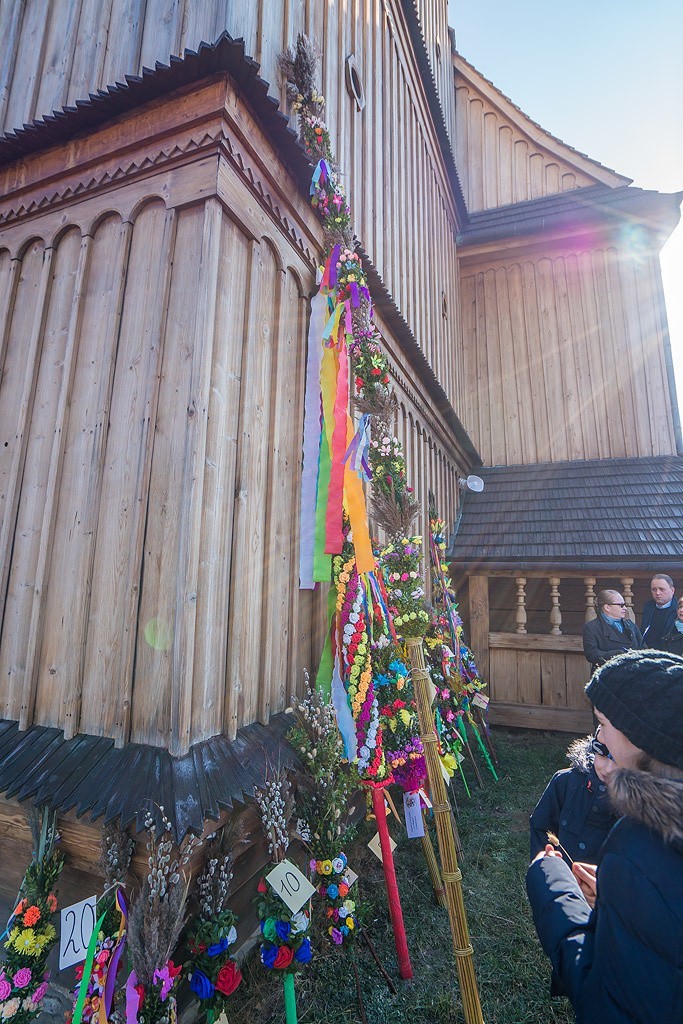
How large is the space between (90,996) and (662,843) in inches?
82.7

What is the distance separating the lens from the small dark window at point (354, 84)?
4.86 m

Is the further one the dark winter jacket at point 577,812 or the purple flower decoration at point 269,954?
the purple flower decoration at point 269,954

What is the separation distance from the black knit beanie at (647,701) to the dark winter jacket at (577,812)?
476 millimetres

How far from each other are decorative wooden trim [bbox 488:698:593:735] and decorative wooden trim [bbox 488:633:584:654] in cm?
80

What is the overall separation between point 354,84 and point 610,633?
642 centimetres

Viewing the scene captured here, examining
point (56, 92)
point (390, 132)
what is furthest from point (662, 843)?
point (390, 132)

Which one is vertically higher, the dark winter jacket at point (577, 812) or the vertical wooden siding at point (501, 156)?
the vertical wooden siding at point (501, 156)

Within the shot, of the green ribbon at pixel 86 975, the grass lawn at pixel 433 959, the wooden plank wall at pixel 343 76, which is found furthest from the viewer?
the wooden plank wall at pixel 343 76

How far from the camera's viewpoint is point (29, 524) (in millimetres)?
2926

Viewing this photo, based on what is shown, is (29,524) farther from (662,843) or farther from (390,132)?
(390,132)

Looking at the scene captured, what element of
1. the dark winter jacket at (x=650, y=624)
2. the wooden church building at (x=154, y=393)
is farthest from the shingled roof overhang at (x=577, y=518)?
the wooden church building at (x=154, y=393)

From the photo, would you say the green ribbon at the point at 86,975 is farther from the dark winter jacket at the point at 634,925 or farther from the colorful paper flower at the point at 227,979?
the dark winter jacket at the point at 634,925

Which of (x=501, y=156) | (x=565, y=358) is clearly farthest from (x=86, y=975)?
(x=501, y=156)

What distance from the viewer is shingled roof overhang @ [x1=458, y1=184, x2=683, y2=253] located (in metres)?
9.23
